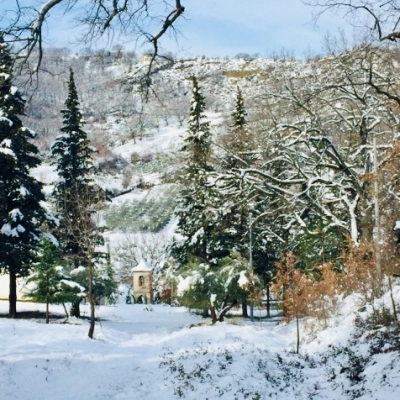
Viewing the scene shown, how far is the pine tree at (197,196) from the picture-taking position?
29438mm

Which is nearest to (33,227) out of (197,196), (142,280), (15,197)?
(15,197)

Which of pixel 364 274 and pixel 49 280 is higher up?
pixel 364 274

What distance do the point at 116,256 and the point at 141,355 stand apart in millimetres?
46137

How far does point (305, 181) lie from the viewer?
2514 centimetres

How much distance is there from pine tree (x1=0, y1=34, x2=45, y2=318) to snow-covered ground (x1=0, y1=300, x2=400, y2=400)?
4.82 meters

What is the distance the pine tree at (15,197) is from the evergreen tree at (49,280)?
0.75 meters

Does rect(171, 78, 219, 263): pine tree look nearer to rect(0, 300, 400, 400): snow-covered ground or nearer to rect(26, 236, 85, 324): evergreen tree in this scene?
rect(26, 236, 85, 324): evergreen tree

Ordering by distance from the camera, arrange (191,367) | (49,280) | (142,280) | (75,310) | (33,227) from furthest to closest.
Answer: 1. (142,280)
2. (75,310)
3. (33,227)
4. (49,280)
5. (191,367)

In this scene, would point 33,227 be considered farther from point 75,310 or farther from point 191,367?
point 191,367

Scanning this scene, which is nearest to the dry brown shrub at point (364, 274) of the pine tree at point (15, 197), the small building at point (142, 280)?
the pine tree at point (15, 197)

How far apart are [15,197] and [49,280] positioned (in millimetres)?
4446

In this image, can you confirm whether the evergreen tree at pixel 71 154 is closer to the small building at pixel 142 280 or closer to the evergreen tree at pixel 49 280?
the evergreen tree at pixel 49 280

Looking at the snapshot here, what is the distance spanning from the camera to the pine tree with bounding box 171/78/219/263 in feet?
96.6

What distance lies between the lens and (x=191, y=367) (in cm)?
1409
